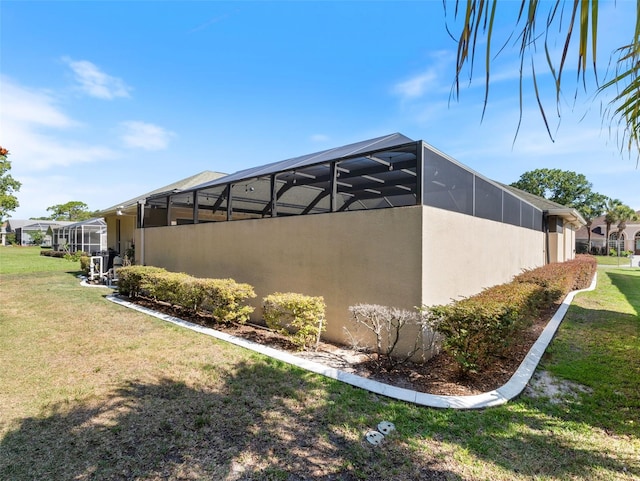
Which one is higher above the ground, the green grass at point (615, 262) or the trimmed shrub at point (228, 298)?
the trimmed shrub at point (228, 298)

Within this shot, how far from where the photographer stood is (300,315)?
5801 millimetres

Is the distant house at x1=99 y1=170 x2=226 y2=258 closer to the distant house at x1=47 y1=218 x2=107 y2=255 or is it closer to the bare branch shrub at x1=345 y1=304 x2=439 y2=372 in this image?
the distant house at x1=47 y1=218 x2=107 y2=255

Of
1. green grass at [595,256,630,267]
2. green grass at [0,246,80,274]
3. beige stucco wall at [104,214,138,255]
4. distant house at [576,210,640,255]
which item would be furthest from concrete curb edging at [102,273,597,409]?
distant house at [576,210,640,255]

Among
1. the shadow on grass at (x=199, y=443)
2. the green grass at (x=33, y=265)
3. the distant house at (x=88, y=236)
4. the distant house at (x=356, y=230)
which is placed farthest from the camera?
the distant house at (x=88, y=236)

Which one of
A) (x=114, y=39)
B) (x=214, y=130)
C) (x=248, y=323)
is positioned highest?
(x=114, y=39)

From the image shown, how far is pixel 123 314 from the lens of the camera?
838 centimetres

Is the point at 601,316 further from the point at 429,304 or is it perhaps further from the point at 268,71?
the point at 268,71

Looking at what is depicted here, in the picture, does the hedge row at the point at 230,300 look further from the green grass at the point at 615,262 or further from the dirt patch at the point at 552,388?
the green grass at the point at 615,262

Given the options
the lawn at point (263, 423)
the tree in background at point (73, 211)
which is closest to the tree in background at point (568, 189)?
the lawn at point (263, 423)

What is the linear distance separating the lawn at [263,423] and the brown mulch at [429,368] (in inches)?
19.4

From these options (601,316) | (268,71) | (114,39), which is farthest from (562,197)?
(114,39)

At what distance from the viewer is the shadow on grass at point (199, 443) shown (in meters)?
2.68

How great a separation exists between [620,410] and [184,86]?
1356 cm

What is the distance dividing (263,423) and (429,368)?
2.85m
